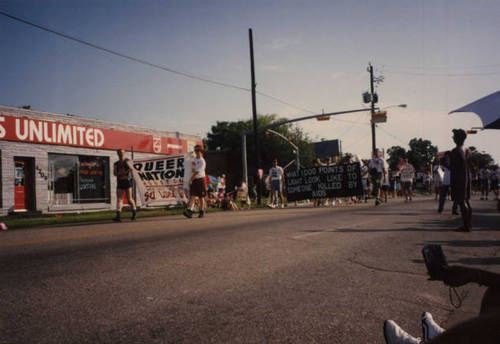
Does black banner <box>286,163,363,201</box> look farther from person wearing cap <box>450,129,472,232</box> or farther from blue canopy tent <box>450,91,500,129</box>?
blue canopy tent <box>450,91,500,129</box>

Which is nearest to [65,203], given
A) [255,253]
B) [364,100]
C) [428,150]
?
[255,253]

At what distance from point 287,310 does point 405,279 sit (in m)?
1.57

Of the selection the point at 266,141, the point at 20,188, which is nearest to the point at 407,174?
the point at 20,188

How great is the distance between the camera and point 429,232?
22.8 feet

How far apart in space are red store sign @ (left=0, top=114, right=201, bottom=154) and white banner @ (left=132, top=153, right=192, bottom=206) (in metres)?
2.75

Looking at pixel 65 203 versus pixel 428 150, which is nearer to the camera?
pixel 65 203

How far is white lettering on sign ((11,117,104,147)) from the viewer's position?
1667 centimetres

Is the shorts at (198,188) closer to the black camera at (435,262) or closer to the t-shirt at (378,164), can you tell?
the t-shirt at (378,164)

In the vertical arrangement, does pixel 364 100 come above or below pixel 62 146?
above

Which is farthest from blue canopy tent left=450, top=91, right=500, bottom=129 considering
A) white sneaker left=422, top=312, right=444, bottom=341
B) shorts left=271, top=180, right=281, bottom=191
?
shorts left=271, top=180, right=281, bottom=191

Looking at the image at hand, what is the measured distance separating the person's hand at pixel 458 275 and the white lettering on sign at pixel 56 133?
1850cm

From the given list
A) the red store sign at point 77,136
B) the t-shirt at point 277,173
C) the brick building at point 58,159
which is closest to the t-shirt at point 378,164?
the t-shirt at point 277,173

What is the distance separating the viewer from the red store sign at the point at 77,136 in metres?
16.4

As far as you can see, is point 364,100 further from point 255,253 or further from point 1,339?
point 1,339
